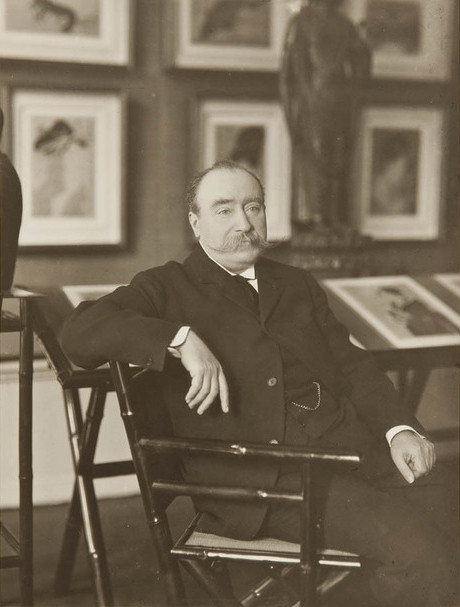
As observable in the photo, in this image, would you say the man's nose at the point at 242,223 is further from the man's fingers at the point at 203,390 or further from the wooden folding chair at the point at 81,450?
the wooden folding chair at the point at 81,450

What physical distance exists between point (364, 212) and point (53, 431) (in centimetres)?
182

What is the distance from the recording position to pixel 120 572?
290cm

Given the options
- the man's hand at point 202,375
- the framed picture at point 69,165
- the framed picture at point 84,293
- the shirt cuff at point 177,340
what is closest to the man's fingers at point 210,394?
the man's hand at point 202,375

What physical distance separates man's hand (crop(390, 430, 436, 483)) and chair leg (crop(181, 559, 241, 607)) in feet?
1.71

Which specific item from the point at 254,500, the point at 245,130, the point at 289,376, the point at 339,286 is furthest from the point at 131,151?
the point at 254,500

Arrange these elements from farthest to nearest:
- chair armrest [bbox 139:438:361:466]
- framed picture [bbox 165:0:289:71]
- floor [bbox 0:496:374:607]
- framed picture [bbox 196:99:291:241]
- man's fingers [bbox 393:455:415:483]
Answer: framed picture [bbox 196:99:291:241]
framed picture [bbox 165:0:289:71]
floor [bbox 0:496:374:607]
man's fingers [bbox 393:455:415:483]
chair armrest [bbox 139:438:361:466]

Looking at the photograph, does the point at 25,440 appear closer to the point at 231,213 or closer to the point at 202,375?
the point at 202,375

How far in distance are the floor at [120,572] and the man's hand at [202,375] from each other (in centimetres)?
67

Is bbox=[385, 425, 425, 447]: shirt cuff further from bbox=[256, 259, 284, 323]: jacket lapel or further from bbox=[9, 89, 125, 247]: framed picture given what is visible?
bbox=[9, 89, 125, 247]: framed picture

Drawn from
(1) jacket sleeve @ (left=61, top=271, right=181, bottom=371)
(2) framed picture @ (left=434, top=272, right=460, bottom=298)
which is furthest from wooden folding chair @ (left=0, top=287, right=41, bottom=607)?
(2) framed picture @ (left=434, top=272, right=460, bottom=298)

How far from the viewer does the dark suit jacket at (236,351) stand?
194cm

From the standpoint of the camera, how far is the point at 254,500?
1.91 m

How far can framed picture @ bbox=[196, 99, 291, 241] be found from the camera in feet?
12.1

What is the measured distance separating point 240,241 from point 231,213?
0.08 metres
